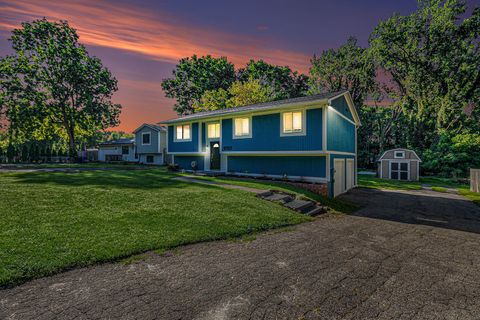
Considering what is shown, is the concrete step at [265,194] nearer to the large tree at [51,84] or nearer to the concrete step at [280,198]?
the concrete step at [280,198]

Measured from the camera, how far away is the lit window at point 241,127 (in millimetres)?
16031

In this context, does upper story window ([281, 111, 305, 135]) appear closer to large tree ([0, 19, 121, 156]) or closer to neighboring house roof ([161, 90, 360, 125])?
neighboring house roof ([161, 90, 360, 125])

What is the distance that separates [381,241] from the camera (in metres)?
6.14

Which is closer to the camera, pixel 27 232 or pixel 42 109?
pixel 27 232

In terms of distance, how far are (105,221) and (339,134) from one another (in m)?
13.7

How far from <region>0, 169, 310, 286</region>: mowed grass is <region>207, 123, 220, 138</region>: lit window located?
8310 millimetres

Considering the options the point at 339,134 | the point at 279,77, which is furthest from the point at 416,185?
the point at 279,77

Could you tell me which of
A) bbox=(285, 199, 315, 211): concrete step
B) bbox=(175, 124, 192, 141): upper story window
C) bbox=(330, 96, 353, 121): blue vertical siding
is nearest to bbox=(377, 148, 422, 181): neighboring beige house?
bbox=(330, 96, 353, 121): blue vertical siding

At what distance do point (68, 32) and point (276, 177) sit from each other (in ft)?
126

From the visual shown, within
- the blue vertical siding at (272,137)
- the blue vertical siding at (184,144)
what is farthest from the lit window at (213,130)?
the blue vertical siding at (184,144)

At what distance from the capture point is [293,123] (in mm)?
13789

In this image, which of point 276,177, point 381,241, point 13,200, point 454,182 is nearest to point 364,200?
point 276,177

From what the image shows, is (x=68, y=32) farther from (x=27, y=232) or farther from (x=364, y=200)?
(x=364, y=200)

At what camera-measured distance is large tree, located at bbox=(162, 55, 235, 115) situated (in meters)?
46.4
